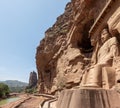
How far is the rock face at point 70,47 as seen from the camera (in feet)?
53.1

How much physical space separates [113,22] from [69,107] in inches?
137

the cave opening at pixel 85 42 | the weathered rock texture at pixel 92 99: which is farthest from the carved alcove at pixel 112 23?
the cave opening at pixel 85 42

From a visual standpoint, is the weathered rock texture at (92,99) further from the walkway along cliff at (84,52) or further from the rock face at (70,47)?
the rock face at (70,47)

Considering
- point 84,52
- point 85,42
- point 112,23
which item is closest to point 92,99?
point 112,23

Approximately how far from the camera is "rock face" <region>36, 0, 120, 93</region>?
1619 centimetres

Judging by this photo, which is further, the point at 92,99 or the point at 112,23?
the point at 112,23

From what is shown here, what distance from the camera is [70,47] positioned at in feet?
62.8

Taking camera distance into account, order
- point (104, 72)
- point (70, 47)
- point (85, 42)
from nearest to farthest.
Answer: point (104, 72) → point (70, 47) → point (85, 42)

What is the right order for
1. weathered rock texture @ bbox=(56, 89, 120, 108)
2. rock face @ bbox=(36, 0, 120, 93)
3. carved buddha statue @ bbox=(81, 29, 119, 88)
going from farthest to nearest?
rock face @ bbox=(36, 0, 120, 93) < carved buddha statue @ bbox=(81, 29, 119, 88) < weathered rock texture @ bbox=(56, 89, 120, 108)

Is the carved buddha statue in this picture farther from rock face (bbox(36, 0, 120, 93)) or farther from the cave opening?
the cave opening

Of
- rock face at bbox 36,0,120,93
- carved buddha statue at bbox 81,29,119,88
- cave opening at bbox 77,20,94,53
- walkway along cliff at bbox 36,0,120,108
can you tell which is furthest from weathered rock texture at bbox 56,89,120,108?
cave opening at bbox 77,20,94,53

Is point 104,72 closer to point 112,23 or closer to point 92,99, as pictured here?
point 92,99

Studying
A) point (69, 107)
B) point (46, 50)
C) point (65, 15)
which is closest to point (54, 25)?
point (65, 15)

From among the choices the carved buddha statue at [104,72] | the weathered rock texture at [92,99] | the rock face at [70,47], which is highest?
the rock face at [70,47]
